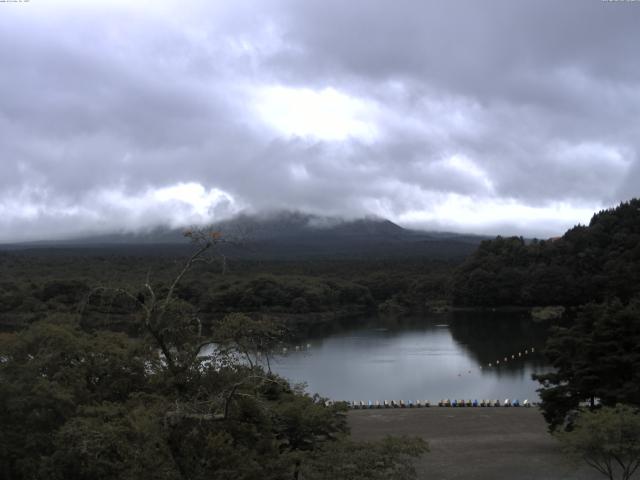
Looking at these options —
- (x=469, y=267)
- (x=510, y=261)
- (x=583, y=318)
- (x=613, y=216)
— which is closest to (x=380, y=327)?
(x=469, y=267)

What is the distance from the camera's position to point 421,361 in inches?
1645

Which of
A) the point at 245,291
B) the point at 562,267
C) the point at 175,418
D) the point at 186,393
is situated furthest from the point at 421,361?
the point at 175,418

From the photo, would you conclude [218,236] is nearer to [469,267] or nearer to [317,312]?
[317,312]

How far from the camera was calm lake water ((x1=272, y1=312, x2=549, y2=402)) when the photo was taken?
109 feet

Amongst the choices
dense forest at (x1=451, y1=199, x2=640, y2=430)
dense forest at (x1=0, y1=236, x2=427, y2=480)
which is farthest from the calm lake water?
dense forest at (x1=0, y1=236, x2=427, y2=480)

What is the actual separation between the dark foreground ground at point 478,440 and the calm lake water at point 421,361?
13.7 feet

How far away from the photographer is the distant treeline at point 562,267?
221ft

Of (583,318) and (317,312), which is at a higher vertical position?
(583,318)

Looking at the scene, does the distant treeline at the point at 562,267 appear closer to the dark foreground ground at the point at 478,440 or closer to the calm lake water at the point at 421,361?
the calm lake water at the point at 421,361

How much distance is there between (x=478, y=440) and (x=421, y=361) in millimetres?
22562

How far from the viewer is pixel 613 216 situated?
245ft

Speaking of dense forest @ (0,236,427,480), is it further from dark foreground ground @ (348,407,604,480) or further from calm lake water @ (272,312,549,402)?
calm lake water @ (272,312,549,402)

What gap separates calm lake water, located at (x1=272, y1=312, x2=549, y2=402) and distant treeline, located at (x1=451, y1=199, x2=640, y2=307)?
942cm

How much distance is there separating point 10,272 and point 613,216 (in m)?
69.4
